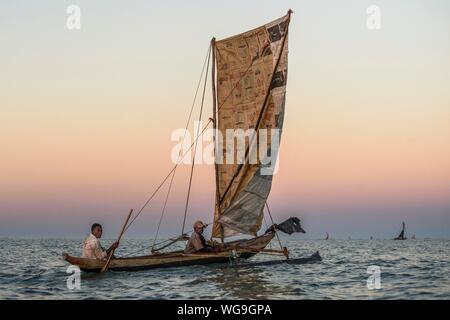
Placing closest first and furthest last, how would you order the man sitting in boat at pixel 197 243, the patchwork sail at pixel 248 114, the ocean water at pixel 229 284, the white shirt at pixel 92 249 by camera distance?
1. the ocean water at pixel 229 284
2. the white shirt at pixel 92 249
3. the man sitting in boat at pixel 197 243
4. the patchwork sail at pixel 248 114

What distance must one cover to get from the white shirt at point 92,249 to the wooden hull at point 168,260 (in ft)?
0.66

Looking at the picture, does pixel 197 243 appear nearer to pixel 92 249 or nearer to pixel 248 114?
pixel 92 249

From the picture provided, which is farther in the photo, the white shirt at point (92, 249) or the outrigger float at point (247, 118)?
the outrigger float at point (247, 118)

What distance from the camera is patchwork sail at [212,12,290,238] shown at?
87.4ft

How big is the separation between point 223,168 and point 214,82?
429cm

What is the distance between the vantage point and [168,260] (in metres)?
24.2

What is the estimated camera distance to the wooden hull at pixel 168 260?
21.7m

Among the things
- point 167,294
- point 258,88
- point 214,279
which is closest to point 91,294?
point 167,294

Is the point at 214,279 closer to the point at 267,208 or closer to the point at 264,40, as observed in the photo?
the point at 267,208

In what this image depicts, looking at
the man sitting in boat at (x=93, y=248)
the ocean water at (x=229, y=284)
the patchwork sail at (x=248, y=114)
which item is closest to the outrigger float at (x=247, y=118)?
the patchwork sail at (x=248, y=114)

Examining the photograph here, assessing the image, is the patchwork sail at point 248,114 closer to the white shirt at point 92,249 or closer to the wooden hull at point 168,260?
the wooden hull at point 168,260

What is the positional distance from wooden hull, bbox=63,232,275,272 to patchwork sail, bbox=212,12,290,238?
0.88 meters

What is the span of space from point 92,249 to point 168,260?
389 centimetres
